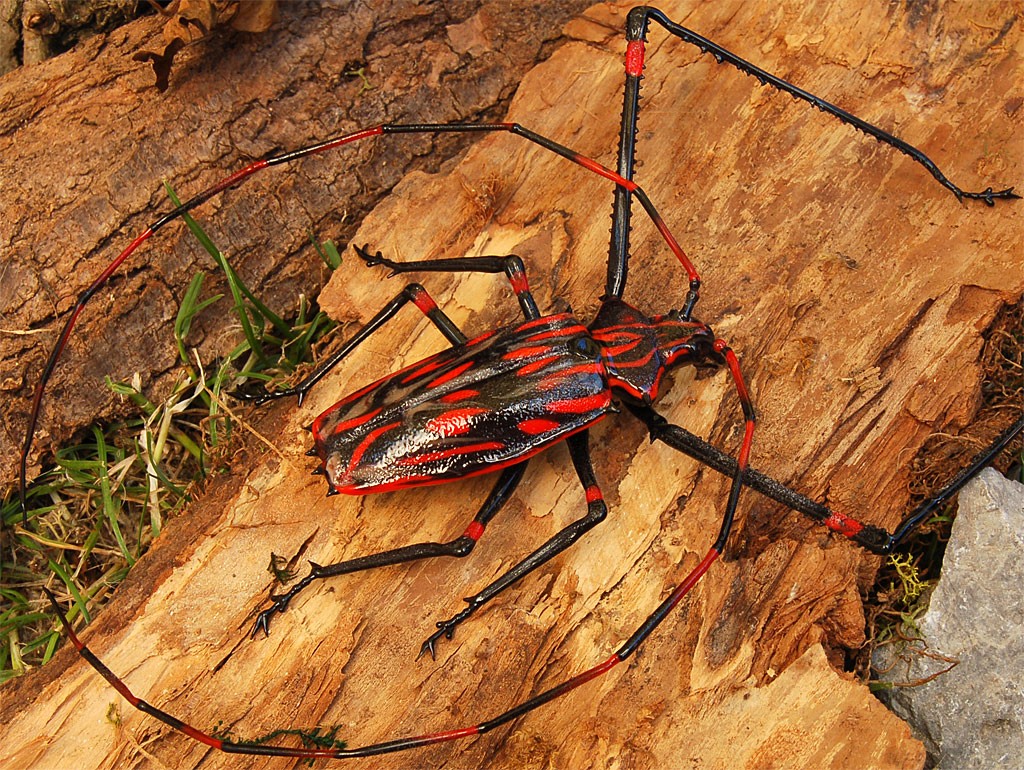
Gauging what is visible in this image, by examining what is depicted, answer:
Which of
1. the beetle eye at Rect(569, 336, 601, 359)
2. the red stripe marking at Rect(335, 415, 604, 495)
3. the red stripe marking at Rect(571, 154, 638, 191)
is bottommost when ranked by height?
the red stripe marking at Rect(335, 415, 604, 495)

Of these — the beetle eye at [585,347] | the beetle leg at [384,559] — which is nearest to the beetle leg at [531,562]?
the beetle leg at [384,559]

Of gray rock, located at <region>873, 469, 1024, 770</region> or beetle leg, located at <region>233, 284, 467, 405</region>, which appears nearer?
gray rock, located at <region>873, 469, 1024, 770</region>

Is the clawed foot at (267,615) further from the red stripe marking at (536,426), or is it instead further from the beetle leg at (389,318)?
the red stripe marking at (536,426)

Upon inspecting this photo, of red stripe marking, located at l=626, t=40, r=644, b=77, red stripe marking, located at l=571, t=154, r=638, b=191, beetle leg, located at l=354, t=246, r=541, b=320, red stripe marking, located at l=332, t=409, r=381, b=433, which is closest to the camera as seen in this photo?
red stripe marking, located at l=332, t=409, r=381, b=433

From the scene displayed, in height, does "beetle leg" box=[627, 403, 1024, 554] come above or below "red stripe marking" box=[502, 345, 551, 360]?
below

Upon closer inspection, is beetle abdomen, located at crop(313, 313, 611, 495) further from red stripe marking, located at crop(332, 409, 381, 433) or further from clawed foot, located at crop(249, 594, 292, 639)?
clawed foot, located at crop(249, 594, 292, 639)

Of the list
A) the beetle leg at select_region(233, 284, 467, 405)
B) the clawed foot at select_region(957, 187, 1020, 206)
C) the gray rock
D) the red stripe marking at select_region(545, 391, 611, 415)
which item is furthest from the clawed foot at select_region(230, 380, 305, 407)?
the clawed foot at select_region(957, 187, 1020, 206)

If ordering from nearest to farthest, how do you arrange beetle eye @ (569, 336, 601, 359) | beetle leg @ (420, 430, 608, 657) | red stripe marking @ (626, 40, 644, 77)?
beetle leg @ (420, 430, 608, 657), beetle eye @ (569, 336, 601, 359), red stripe marking @ (626, 40, 644, 77)
